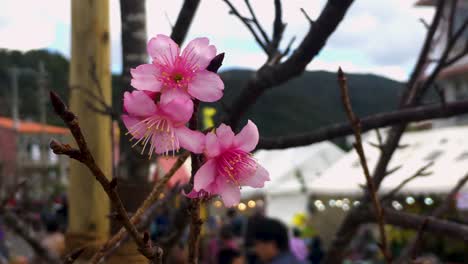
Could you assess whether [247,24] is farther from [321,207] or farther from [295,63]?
[321,207]

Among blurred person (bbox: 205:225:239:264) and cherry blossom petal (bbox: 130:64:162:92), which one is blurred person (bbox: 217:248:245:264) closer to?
blurred person (bbox: 205:225:239:264)

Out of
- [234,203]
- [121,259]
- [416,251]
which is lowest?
[121,259]

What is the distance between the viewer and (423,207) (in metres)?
11.0

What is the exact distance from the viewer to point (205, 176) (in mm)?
698

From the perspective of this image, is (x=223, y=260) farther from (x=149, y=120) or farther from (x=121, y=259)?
(x=149, y=120)

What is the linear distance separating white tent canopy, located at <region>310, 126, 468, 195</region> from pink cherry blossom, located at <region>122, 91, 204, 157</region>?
27.2ft

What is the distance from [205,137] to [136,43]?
3.93 ft

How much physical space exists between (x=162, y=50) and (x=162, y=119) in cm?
10

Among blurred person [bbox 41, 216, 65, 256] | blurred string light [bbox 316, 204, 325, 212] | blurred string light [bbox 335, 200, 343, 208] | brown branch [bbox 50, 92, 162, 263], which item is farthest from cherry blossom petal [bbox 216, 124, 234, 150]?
blurred string light [bbox 316, 204, 325, 212]

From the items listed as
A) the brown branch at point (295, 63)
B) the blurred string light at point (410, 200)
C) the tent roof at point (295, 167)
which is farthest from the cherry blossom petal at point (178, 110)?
the tent roof at point (295, 167)

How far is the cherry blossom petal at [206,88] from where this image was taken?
0.70 metres

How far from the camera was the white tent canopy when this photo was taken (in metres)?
9.84

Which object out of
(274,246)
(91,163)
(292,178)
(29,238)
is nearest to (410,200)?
(292,178)

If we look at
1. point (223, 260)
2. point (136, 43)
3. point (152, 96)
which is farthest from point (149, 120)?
point (223, 260)
